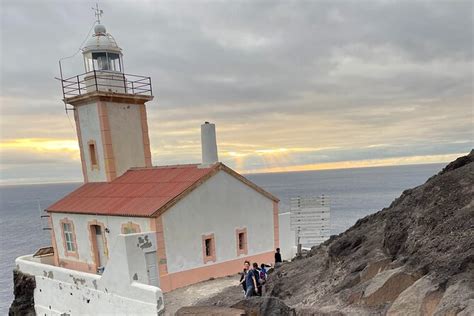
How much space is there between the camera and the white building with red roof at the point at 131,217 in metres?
12.8

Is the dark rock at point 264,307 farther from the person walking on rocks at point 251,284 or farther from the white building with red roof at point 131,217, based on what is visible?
the white building with red roof at point 131,217

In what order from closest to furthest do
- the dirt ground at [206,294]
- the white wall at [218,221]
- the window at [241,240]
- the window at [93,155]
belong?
the dirt ground at [206,294] → the white wall at [218,221] → the window at [241,240] → the window at [93,155]

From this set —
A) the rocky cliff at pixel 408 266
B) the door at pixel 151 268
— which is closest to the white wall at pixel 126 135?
the door at pixel 151 268

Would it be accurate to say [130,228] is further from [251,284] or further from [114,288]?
[251,284]

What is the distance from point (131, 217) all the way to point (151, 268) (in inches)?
82.5

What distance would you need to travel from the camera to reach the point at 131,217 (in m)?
13.9

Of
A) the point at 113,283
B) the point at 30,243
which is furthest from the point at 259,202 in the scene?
the point at 30,243

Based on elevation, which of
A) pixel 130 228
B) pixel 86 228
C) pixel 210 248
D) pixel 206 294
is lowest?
pixel 206 294

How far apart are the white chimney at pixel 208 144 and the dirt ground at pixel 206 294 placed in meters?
4.72

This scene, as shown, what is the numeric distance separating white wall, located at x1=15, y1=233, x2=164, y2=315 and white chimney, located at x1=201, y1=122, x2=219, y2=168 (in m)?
3.99

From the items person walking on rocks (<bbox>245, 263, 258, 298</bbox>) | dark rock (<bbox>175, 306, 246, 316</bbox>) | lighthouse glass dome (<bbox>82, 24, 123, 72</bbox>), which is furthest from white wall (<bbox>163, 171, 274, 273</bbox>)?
lighthouse glass dome (<bbox>82, 24, 123, 72</bbox>)

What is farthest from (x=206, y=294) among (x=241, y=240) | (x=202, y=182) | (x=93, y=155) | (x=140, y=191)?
(x=93, y=155)

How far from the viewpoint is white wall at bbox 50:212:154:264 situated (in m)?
13.8

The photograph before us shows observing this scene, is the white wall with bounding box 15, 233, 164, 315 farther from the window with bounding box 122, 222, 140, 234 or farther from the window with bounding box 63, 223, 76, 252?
the window with bounding box 63, 223, 76, 252
